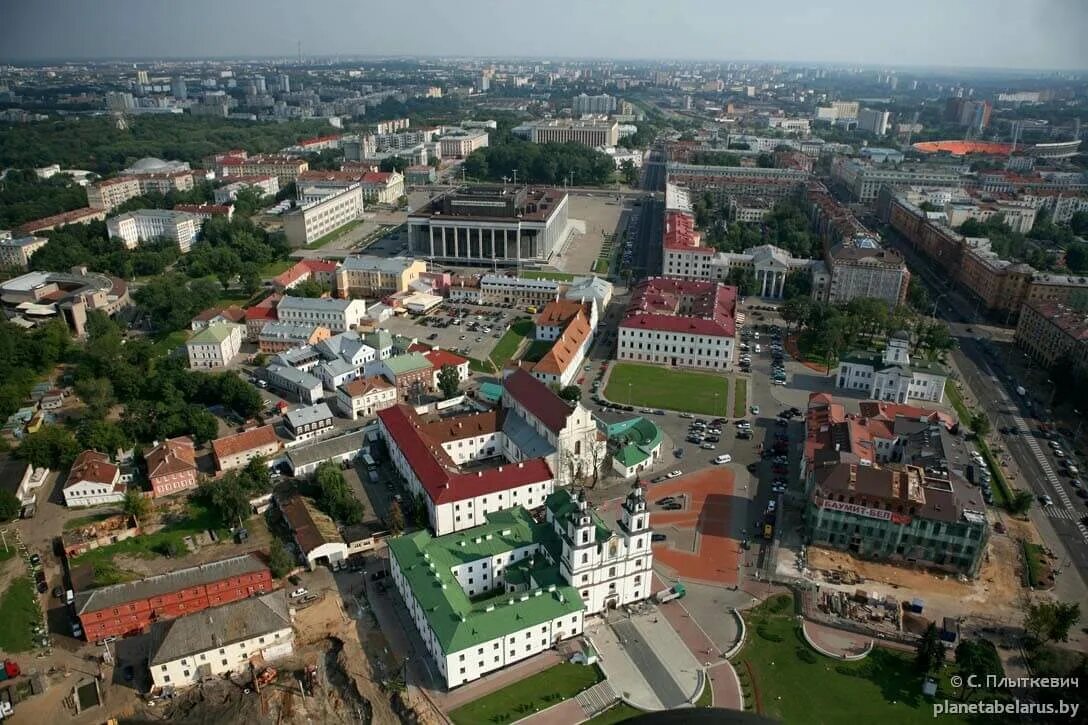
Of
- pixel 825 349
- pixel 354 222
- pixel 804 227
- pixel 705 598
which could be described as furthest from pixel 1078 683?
pixel 354 222

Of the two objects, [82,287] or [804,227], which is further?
[804,227]

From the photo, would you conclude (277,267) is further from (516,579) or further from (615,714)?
(615,714)

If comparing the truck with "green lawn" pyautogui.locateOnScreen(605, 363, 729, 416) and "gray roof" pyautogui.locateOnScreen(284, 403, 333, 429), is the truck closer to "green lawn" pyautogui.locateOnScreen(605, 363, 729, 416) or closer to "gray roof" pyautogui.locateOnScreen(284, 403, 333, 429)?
"green lawn" pyautogui.locateOnScreen(605, 363, 729, 416)

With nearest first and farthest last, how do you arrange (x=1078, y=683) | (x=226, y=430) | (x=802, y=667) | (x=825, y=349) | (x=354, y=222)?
(x=1078, y=683), (x=802, y=667), (x=226, y=430), (x=825, y=349), (x=354, y=222)

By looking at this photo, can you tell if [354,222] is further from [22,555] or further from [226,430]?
[22,555]

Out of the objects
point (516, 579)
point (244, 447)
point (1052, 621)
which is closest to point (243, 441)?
point (244, 447)

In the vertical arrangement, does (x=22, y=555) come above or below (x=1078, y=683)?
below

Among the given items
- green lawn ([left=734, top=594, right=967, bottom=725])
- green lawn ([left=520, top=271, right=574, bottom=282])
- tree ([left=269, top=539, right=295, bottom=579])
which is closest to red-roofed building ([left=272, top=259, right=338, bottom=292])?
Result: green lawn ([left=520, top=271, right=574, bottom=282])
